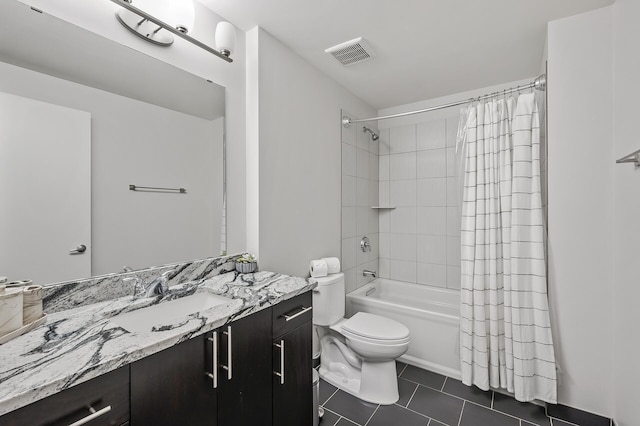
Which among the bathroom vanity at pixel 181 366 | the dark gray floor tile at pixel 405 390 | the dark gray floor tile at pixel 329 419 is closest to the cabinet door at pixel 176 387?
the bathroom vanity at pixel 181 366

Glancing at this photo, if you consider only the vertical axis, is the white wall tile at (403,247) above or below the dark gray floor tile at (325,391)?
above

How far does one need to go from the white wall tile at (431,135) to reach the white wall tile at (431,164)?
63 millimetres

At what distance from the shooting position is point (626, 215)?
146cm

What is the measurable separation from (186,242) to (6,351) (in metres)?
0.84

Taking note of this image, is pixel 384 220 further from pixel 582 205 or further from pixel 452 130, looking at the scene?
pixel 582 205

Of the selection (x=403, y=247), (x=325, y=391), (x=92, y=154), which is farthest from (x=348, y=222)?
(x=92, y=154)

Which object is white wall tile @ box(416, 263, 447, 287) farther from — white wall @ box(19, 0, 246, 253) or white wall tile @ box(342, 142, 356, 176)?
white wall @ box(19, 0, 246, 253)

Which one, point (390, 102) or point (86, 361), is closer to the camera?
point (86, 361)

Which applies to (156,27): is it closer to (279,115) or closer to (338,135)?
(279,115)

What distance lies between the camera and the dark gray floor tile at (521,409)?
5.90 feet

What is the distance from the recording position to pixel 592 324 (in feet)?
5.53

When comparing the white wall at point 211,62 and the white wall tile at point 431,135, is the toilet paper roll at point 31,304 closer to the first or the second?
the white wall at point 211,62

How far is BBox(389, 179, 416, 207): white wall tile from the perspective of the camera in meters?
3.18

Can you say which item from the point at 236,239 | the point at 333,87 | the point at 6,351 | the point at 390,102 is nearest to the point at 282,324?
the point at 236,239
